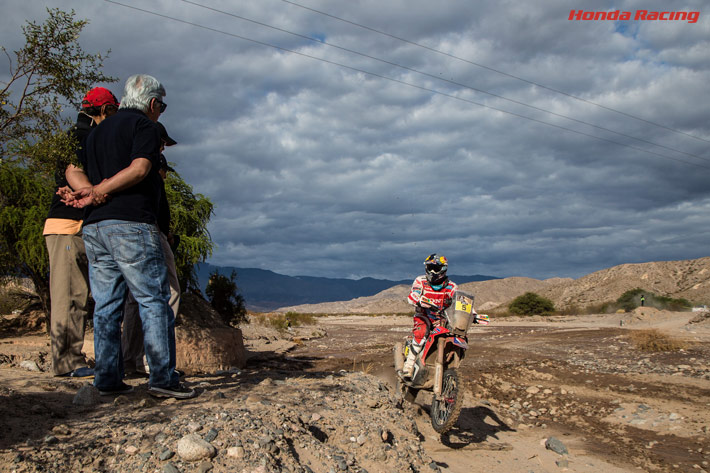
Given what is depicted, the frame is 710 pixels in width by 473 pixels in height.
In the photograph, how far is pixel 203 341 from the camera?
7.93 meters

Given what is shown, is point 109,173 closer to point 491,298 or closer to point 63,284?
point 63,284

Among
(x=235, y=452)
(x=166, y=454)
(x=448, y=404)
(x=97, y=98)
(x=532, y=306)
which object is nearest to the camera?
(x=166, y=454)

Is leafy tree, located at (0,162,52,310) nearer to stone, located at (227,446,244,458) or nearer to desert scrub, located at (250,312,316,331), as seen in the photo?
stone, located at (227,446,244,458)

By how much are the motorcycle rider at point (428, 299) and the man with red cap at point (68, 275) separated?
12.6ft

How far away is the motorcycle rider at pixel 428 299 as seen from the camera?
22.0 ft

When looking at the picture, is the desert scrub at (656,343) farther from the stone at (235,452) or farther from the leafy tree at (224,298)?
the stone at (235,452)

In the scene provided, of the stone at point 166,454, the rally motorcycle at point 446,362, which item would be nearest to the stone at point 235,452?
the stone at point 166,454

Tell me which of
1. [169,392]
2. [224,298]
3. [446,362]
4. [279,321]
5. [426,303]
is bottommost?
[279,321]

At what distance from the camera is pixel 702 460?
19.5 ft

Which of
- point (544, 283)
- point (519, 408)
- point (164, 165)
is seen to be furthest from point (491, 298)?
point (164, 165)

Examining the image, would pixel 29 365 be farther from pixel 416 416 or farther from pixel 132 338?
pixel 416 416

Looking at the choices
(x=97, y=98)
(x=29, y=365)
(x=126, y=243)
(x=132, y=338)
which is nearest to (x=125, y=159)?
(x=126, y=243)

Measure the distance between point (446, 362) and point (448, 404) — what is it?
25.8 inches

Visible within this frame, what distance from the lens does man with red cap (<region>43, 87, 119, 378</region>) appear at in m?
4.96
